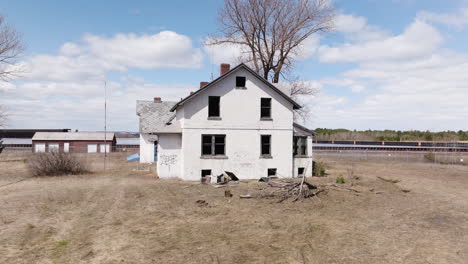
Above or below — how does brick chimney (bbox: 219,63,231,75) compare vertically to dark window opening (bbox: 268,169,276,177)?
above

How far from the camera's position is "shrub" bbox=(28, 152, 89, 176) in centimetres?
2659

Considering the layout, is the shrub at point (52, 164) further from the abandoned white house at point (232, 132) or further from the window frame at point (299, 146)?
the window frame at point (299, 146)

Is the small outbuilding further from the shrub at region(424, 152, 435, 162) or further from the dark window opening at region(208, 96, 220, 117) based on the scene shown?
the shrub at region(424, 152, 435, 162)

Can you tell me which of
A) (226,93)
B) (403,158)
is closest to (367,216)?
(226,93)

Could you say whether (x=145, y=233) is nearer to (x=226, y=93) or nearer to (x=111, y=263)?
(x=111, y=263)

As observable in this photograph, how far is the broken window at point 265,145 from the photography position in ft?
82.5

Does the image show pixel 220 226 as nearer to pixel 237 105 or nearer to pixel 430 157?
pixel 237 105

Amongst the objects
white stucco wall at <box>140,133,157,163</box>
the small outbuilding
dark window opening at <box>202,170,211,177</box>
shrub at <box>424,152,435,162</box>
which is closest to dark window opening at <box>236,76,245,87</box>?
dark window opening at <box>202,170,211,177</box>

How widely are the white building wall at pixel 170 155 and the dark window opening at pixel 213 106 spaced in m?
3.04

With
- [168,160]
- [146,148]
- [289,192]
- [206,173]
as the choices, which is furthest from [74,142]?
[289,192]

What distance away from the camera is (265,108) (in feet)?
82.6

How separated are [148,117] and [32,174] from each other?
45.4 ft

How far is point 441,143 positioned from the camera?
234ft

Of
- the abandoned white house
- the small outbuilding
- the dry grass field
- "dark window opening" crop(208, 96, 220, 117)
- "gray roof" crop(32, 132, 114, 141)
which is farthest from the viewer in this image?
"gray roof" crop(32, 132, 114, 141)
